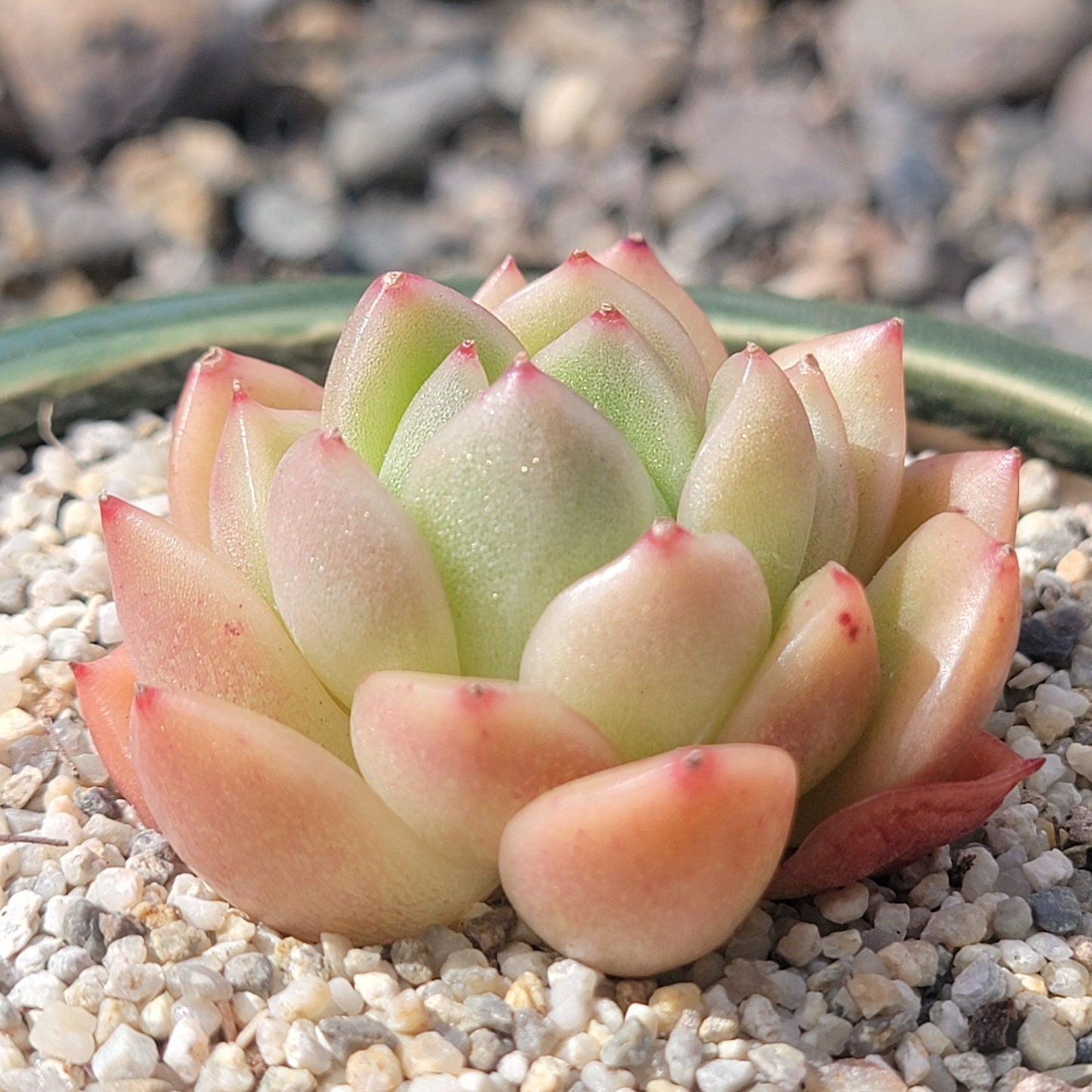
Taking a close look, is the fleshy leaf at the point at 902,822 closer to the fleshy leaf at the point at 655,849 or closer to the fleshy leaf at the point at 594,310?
the fleshy leaf at the point at 655,849

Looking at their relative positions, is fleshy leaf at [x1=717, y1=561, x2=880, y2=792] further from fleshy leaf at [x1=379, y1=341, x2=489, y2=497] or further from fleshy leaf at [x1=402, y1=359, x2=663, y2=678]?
fleshy leaf at [x1=379, y1=341, x2=489, y2=497]

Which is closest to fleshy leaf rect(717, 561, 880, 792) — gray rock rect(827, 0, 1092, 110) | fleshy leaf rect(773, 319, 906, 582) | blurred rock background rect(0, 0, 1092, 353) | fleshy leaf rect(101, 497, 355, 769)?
fleshy leaf rect(773, 319, 906, 582)

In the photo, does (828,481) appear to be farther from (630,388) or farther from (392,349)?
(392,349)

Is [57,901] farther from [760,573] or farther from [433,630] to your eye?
[760,573]

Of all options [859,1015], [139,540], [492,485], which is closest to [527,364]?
[492,485]

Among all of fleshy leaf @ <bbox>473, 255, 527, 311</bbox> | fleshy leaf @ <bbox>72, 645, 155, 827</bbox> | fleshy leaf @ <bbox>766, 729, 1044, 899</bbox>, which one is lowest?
fleshy leaf @ <bbox>766, 729, 1044, 899</bbox>

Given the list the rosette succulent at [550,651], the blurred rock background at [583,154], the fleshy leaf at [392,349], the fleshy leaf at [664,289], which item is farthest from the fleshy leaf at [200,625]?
the blurred rock background at [583,154]
